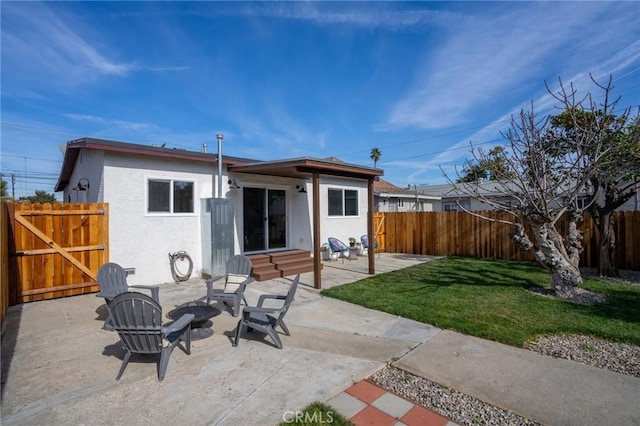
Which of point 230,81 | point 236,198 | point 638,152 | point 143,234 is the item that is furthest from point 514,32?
point 143,234

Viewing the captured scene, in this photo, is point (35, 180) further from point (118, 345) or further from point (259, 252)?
point (118, 345)

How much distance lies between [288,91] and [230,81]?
2923 mm

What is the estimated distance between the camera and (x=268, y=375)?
336 cm

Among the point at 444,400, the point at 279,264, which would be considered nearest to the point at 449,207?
the point at 279,264

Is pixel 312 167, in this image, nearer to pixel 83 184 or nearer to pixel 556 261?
pixel 556 261

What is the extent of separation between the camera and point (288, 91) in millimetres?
14820

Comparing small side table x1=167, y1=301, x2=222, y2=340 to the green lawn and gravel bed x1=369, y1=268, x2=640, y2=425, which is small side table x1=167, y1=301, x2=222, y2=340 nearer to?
gravel bed x1=369, y1=268, x2=640, y2=425

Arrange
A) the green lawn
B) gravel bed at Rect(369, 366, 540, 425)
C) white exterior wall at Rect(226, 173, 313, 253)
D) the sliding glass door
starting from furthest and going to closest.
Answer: the sliding glass door < white exterior wall at Rect(226, 173, 313, 253) < the green lawn < gravel bed at Rect(369, 366, 540, 425)

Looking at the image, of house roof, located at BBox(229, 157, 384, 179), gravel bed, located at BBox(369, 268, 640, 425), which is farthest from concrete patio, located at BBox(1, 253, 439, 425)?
house roof, located at BBox(229, 157, 384, 179)

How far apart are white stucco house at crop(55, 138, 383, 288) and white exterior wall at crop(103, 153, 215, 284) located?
2 cm

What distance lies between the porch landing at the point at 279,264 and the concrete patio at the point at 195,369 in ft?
9.24

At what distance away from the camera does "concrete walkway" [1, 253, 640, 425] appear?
2.74 m

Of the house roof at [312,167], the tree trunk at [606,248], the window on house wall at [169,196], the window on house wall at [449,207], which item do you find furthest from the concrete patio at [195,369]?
the window on house wall at [449,207]

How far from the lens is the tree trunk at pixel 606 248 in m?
8.07
